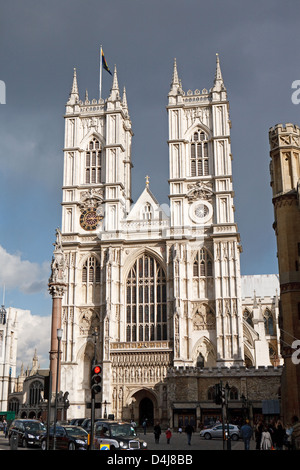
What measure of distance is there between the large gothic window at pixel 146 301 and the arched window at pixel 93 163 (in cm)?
1121

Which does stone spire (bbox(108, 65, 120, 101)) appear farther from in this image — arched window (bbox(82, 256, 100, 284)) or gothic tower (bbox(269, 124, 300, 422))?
gothic tower (bbox(269, 124, 300, 422))

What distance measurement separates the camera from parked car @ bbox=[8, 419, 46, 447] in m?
26.0

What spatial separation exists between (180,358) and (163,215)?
15719mm

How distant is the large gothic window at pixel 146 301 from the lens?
5612 centimetres

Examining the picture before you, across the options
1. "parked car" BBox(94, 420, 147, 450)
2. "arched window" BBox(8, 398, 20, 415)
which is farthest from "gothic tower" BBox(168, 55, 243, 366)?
"arched window" BBox(8, 398, 20, 415)

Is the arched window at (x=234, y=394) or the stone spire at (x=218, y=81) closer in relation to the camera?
the arched window at (x=234, y=394)

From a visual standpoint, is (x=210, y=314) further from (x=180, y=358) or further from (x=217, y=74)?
(x=217, y=74)

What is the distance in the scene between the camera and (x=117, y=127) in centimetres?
6316

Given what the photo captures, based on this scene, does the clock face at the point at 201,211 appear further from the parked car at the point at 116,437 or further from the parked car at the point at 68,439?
the parked car at the point at 116,437

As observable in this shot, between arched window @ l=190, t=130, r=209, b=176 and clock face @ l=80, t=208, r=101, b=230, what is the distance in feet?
38.0

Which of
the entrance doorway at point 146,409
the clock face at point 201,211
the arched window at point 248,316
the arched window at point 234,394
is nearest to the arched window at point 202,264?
the clock face at point 201,211

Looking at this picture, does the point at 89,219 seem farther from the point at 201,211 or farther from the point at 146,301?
the point at 201,211
